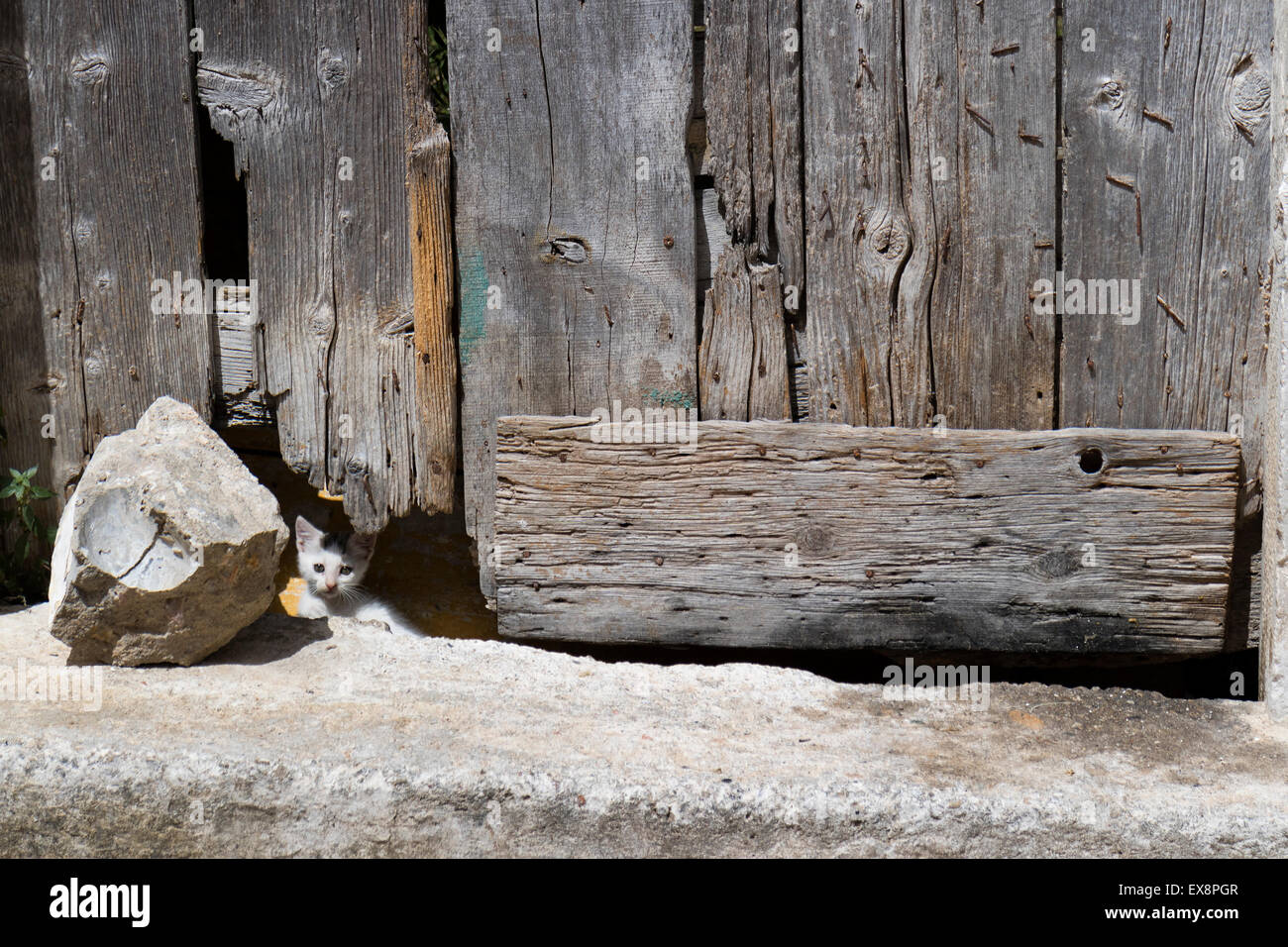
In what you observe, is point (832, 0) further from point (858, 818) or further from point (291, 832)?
point (291, 832)

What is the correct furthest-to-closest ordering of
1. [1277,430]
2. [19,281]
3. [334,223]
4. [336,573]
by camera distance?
1. [336,573]
2. [19,281]
3. [334,223]
4. [1277,430]

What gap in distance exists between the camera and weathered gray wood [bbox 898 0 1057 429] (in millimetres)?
2691

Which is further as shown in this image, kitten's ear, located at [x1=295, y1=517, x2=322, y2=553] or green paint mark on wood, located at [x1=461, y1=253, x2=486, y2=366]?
kitten's ear, located at [x1=295, y1=517, x2=322, y2=553]

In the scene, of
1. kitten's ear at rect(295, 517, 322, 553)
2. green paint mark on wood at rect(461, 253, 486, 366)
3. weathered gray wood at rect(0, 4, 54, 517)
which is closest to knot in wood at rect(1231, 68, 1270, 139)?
green paint mark on wood at rect(461, 253, 486, 366)

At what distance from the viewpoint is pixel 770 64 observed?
2.78 metres

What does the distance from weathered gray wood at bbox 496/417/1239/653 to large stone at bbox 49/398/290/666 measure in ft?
2.38

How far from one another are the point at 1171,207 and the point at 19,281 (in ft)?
11.2

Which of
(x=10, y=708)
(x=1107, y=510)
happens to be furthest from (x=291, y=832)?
(x=1107, y=510)

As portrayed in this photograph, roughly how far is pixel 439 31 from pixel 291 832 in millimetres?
2579

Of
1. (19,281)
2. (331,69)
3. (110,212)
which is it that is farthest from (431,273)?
(19,281)

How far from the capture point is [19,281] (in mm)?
3203

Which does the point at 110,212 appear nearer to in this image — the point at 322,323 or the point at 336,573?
the point at 322,323

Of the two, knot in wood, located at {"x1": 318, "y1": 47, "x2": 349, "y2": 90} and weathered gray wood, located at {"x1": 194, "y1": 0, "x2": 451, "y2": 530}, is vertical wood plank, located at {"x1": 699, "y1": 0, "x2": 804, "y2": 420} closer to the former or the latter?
weathered gray wood, located at {"x1": 194, "y1": 0, "x2": 451, "y2": 530}

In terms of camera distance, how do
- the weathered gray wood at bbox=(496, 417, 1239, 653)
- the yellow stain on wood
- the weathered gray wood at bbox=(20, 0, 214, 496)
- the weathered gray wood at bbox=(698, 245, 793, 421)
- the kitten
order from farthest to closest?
the yellow stain on wood < the kitten < the weathered gray wood at bbox=(20, 0, 214, 496) < the weathered gray wood at bbox=(698, 245, 793, 421) < the weathered gray wood at bbox=(496, 417, 1239, 653)
